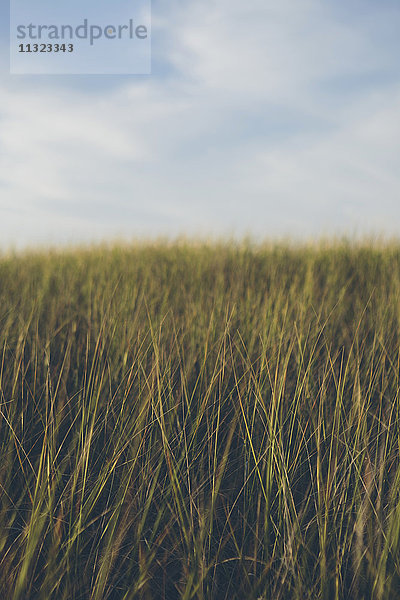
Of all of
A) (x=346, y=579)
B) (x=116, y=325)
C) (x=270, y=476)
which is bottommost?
(x=346, y=579)

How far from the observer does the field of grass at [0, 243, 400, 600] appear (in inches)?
49.2

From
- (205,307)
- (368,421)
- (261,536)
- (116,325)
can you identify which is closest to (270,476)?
(261,536)

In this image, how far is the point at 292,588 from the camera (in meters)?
1.23

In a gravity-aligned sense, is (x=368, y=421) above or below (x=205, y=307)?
below

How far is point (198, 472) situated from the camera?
1.52 metres

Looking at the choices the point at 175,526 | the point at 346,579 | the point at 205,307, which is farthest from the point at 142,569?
the point at 205,307

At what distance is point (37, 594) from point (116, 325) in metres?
1.21

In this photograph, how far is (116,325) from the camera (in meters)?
2.25

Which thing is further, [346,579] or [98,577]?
[346,579]

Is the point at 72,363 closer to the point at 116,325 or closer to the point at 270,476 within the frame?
the point at 116,325

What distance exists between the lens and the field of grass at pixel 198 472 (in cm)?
125

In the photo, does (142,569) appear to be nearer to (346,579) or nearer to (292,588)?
(292,588)

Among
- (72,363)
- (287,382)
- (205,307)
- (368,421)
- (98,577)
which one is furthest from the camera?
(205,307)

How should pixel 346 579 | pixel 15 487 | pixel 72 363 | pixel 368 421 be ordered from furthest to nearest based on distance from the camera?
pixel 72 363
pixel 368 421
pixel 15 487
pixel 346 579
